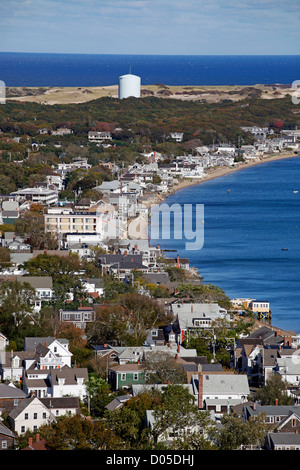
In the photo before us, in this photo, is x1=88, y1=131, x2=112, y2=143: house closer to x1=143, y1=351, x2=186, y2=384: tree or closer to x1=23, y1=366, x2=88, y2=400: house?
x1=143, y1=351, x2=186, y2=384: tree

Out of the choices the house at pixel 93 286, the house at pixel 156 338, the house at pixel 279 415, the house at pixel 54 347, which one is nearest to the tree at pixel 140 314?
the house at pixel 156 338

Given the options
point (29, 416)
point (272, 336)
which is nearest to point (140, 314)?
point (272, 336)

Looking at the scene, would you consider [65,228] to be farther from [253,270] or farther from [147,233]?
[253,270]

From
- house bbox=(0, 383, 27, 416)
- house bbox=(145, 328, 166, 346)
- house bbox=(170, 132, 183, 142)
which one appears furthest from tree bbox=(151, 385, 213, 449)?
house bbox=(170, 132, 183, 142)

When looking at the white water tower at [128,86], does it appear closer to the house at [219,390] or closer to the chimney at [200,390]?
the house at [219,390]

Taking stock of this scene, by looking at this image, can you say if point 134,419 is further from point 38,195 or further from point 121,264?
point 38,195

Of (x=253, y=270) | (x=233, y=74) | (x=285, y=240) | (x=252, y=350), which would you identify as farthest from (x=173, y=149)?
(x=233, y=74)

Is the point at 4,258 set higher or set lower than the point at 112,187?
lower
